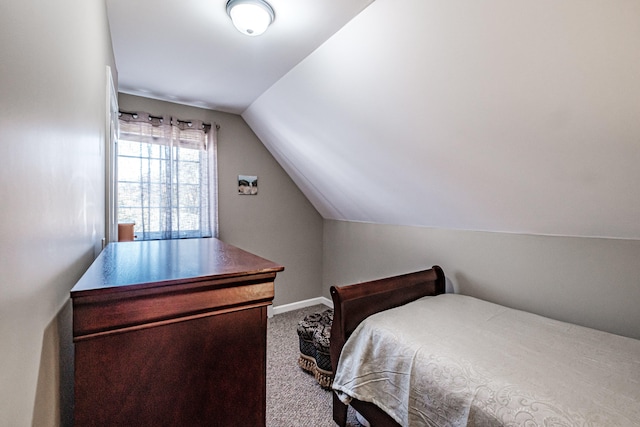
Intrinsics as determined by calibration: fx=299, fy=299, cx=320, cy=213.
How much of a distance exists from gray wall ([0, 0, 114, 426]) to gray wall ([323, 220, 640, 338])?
255cm

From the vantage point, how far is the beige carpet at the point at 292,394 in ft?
6.44

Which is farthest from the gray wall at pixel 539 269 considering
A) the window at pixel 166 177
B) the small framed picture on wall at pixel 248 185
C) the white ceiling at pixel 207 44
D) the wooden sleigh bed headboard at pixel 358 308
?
the window at pixel 166 177

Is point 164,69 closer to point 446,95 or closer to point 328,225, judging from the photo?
point 446,95

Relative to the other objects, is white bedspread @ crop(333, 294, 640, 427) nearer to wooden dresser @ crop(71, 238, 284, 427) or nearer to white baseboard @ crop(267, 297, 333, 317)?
wooden dresser @ crop(71, 238, 284, 427)

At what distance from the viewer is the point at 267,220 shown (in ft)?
12.5

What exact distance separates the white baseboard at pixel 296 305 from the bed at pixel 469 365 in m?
1.97

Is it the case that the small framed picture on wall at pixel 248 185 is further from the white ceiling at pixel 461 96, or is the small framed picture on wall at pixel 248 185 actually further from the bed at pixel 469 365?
the bed at pixel 469 365

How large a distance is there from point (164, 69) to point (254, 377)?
2.55 m

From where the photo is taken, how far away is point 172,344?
61cm

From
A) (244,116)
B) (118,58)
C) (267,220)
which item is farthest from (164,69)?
(267,220)

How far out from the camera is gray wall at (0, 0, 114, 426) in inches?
17.5

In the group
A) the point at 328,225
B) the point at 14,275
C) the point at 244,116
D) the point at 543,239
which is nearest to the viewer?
the point at 14,275

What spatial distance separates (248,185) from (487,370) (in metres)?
3.02

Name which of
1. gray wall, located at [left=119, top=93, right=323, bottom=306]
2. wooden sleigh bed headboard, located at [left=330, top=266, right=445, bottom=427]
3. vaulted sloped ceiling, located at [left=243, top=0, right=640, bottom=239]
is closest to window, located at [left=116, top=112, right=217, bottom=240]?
gray wall, located at [left=119, top=93, right=323, bottom=306]
